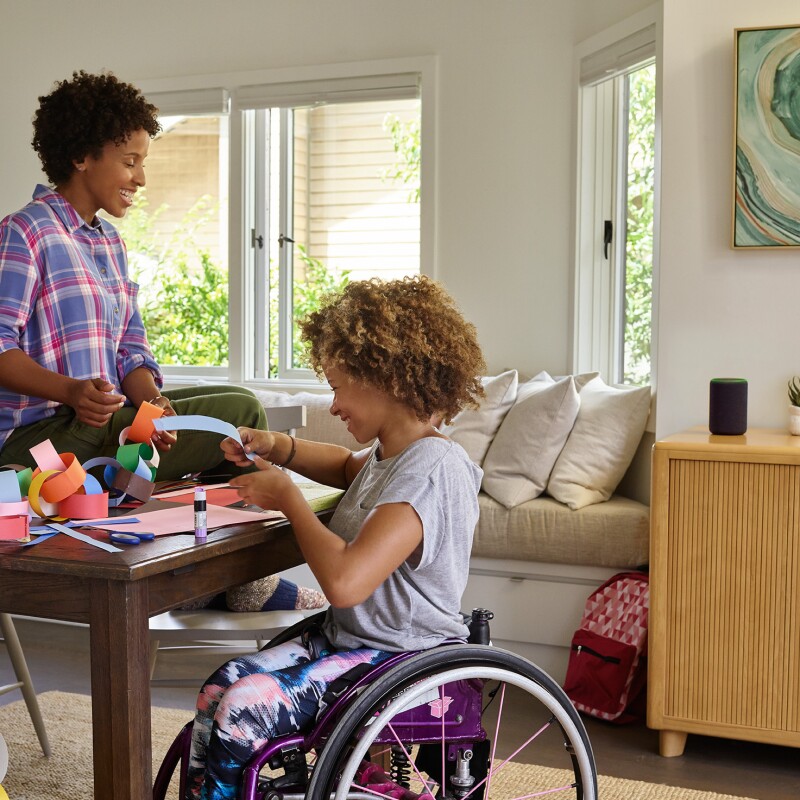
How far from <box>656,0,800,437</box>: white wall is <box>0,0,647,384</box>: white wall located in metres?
0.91

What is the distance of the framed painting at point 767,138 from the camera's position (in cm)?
287

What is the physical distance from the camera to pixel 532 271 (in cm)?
414

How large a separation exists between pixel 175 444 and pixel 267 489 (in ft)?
1.38

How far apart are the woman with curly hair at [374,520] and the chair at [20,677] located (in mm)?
1126

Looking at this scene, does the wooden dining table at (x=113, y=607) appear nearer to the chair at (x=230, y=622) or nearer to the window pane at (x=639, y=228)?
the chair at (x=230, y=622)

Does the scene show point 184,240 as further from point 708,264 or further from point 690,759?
point 690,759

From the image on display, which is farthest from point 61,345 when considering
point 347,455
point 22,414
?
point 347,455

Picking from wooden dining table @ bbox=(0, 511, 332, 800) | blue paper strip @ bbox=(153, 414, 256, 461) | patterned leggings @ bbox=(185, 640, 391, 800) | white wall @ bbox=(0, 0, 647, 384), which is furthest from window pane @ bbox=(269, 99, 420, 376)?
wooden dining table @ bbox=(0, 511, 332, 800)

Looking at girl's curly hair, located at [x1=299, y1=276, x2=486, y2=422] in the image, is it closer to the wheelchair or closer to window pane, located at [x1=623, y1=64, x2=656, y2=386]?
the wheelchair

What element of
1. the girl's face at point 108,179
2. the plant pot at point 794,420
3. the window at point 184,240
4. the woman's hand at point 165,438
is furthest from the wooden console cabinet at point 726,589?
the window at point 184,240

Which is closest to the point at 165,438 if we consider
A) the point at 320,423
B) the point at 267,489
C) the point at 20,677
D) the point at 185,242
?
the point at 267,489

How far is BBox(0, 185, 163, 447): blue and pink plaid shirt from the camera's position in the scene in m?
1.94

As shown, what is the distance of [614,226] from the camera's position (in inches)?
158

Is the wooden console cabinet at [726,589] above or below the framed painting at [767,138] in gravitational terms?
below
